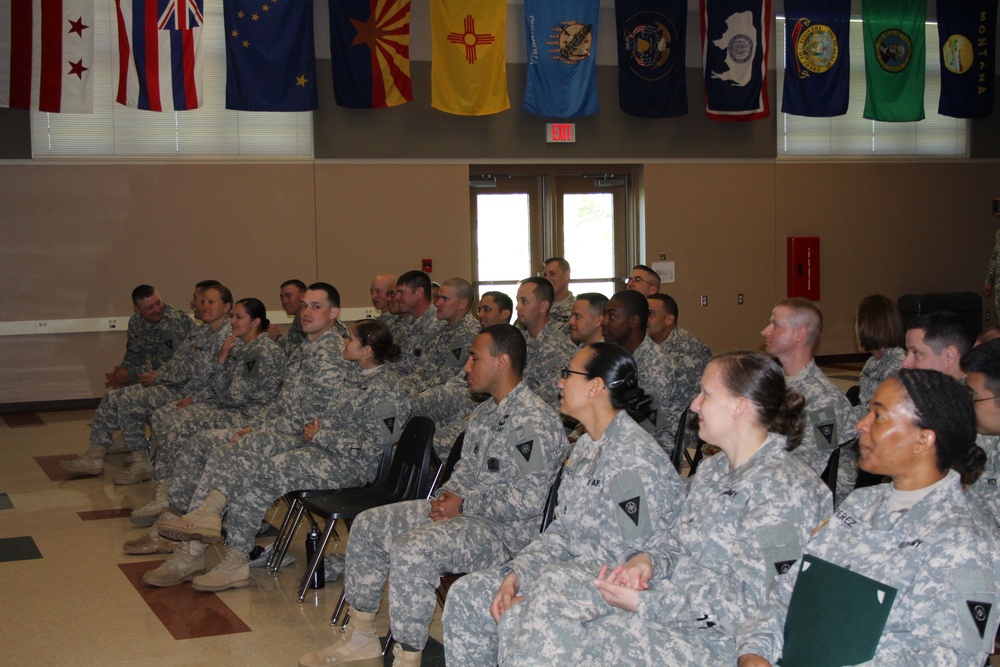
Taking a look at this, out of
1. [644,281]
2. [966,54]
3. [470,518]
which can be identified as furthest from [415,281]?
[966,54]

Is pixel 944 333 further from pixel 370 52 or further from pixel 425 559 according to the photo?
pixel 370 52

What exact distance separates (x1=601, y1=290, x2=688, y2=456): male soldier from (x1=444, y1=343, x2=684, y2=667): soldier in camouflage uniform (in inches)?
72.8

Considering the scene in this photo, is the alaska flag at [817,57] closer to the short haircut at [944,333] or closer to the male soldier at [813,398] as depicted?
the male soldier at [813,398]

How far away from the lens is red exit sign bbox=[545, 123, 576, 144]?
11734 mm

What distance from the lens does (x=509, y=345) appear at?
4.00 meters

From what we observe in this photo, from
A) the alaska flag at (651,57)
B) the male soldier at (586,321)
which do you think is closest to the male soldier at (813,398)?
the male soldier at (586,321)

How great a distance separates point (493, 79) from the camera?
1096cm

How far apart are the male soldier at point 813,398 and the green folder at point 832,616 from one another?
4.49 feet

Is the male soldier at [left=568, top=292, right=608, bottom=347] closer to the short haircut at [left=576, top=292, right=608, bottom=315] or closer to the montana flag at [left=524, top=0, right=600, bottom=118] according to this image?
the short haircut at [left=576, top=292, right=608, bottom=315]

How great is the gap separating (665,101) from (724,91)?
2.35 ft

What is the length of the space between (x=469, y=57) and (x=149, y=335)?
4.72 m

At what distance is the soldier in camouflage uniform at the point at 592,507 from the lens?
289 centimetres

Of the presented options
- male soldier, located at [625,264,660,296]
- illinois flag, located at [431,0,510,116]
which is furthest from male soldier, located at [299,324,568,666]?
illinois flag, located at [431,0,510,116]

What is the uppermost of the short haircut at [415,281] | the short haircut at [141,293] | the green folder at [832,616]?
the short haircut at [415,281]
